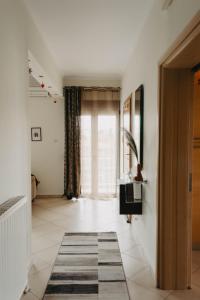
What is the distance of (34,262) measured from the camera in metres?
2.75

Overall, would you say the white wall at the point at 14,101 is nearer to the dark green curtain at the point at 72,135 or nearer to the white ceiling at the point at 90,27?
the white ceiling at the point at 90,27

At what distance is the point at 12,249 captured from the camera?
175 centimetres

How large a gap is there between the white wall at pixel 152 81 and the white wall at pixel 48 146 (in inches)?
113

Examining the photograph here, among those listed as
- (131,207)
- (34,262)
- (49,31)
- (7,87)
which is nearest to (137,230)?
(131,207)

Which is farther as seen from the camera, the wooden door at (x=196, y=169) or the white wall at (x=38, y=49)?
the wooden door at (x=196, y=169)

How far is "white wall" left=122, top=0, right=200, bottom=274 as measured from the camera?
1898mm

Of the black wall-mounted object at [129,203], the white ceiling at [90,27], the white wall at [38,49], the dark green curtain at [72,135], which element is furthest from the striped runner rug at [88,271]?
the white ceiling at [90,27]

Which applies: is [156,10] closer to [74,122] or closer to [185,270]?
[185,270]

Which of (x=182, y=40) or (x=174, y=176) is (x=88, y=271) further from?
(x=182, y=40)

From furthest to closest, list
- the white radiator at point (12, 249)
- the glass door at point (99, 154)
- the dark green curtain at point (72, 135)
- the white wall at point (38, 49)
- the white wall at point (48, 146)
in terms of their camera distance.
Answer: the white wall at point (48, 146) → the glass door at point (99, 154) → the dark green curtain at point (72, 135) → the white wall at point (38, 49) → the white radiator at point (12, 249)

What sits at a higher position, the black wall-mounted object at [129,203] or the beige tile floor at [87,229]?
the black wall-mounted object at [129,203]

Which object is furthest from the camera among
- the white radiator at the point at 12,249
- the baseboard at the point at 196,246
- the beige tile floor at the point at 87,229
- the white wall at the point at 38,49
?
the baseboard at the point at 196,246

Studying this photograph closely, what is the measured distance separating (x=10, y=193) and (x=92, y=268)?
1.24m

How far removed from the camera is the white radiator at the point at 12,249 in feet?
5.15
